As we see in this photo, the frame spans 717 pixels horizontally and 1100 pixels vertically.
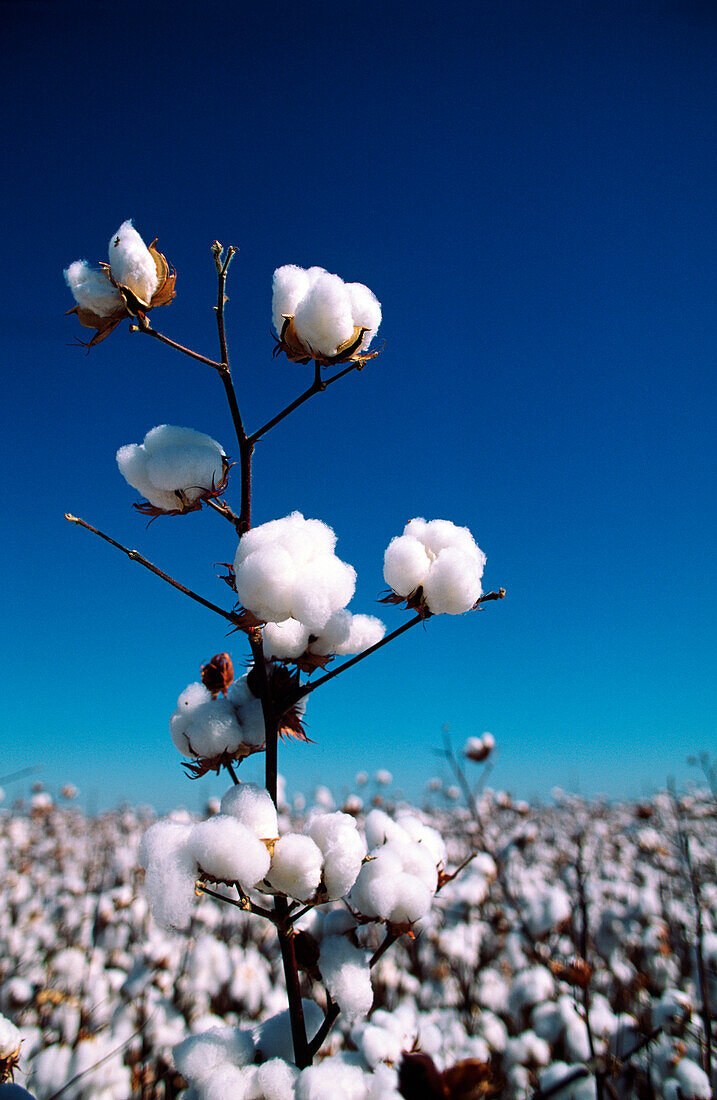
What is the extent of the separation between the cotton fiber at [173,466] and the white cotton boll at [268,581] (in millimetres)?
239

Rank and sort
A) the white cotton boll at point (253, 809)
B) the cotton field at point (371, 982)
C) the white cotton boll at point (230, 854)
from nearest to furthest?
1. the white cotton boll at point (230, 854)
2. the white cotton boll at point (253, 809)
3. the cotton field at point (371, 982)

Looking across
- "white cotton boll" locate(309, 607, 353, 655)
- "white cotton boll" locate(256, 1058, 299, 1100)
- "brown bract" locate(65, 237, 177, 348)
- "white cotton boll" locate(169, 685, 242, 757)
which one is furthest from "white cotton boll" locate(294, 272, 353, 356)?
"white cotton boll" locate(256, 1058, 299, 1100)

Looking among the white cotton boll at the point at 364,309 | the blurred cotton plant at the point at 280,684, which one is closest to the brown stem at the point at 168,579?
the blurred cotton plant at the point at 280,684

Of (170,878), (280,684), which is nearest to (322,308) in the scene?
(280,684)

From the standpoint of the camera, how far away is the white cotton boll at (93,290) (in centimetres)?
121

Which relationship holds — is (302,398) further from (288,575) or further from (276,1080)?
(276,1080)

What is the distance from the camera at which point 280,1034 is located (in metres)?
1.31

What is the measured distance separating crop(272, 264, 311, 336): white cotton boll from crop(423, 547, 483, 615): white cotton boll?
60 cm

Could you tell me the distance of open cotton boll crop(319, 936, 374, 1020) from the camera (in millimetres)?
1229

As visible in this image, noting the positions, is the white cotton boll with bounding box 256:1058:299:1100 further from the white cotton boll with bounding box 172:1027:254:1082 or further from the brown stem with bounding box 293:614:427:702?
the brown stem with bounding box 293:614:427:702

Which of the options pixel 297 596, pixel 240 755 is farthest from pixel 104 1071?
pixel 297 596

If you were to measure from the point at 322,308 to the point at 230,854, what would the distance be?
997mm

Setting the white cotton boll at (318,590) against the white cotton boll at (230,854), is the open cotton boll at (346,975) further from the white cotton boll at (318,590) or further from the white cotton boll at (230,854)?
the white cotton boll at (318,590)

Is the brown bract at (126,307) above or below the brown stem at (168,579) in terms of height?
above
